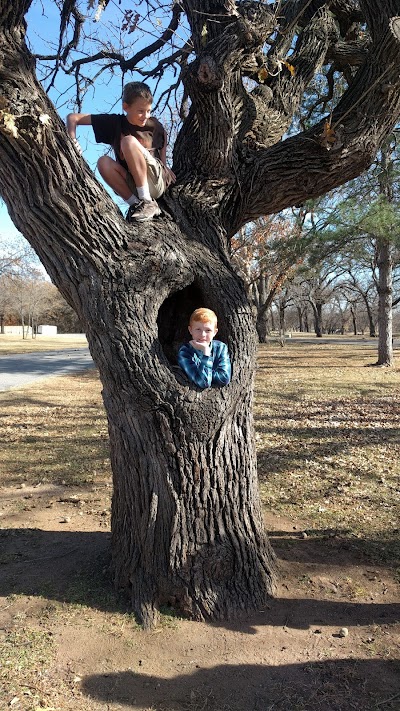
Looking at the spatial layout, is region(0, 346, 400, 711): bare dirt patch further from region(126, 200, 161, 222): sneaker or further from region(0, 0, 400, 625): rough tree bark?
region(126, 200, 161, 222): sneaker

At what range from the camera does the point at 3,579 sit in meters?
3.44

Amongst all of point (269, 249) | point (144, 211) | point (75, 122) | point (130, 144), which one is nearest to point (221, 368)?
point (144, 211)

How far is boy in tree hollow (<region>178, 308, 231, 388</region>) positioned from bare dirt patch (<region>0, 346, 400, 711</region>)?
4.86ft

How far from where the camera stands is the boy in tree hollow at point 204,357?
2996mm

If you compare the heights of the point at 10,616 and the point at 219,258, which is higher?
the point at 219,258

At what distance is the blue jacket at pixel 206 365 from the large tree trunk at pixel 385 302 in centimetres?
1382

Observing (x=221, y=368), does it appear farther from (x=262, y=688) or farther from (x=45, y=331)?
(x=45, y=331)

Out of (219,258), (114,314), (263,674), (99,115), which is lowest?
(263,674)

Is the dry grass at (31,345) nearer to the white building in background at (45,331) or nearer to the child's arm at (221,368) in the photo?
the white building in background at (45,331)

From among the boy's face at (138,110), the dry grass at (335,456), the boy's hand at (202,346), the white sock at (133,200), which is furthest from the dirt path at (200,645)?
the boy's face at (138,110)

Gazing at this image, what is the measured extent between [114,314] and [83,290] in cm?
25

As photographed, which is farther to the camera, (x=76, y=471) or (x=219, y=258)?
(x=76, y=471)

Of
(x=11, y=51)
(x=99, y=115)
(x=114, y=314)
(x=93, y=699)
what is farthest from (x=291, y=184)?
(x=93, y=699)

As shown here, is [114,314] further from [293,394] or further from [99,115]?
[293,394]
